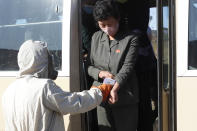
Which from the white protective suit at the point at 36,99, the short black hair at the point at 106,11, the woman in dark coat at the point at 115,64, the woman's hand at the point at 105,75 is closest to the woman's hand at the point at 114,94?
the woman in dark coat at the point at 115,64

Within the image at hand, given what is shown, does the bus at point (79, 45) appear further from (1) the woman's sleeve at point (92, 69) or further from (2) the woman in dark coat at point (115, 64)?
(2) the woman in dark coat at point (115, 64)

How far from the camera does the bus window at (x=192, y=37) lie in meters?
3.39

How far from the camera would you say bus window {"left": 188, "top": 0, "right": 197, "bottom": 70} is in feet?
11.1

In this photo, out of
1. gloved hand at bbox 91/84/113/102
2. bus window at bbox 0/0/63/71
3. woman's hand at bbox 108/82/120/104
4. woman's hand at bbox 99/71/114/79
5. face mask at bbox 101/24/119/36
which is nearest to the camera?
gloved hand at bbox 91/84/113/102

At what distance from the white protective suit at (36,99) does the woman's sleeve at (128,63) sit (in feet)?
1.99

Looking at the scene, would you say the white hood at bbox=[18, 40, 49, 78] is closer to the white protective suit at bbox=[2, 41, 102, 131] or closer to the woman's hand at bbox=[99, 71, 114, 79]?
the white protective suit at bbox=[2, 41, 102, 131]

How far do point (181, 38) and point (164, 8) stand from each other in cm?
35

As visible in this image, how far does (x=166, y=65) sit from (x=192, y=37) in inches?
14.0

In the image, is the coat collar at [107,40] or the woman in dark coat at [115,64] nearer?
the woman in dark coat at [115,64]

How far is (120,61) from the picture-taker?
347 cm

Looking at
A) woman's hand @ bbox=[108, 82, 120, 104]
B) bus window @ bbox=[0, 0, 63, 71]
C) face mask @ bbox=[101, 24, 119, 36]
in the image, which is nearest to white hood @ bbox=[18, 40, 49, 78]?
woman's hand @ bbox=[108, 82, 120, 104]

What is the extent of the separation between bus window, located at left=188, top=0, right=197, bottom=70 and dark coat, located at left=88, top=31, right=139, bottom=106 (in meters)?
0.50

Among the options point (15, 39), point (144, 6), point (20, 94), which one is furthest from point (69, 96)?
point (144, 6)

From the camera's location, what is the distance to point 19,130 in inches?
107
